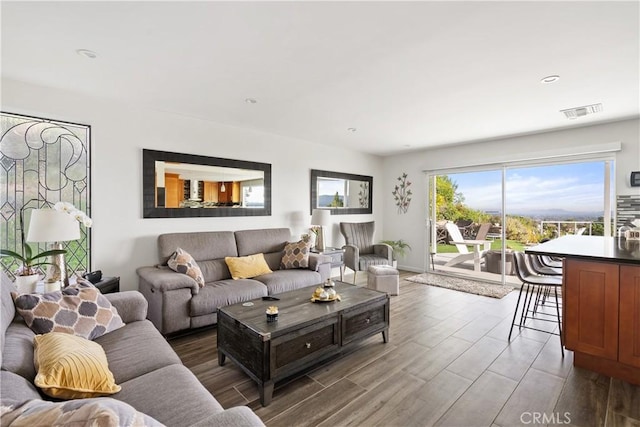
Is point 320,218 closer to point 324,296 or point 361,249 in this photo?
point 361,249

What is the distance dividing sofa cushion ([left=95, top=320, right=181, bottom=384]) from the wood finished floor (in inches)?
22.7

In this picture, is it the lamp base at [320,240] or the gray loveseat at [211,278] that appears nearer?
Answer: the gray loveseat at [211,278]

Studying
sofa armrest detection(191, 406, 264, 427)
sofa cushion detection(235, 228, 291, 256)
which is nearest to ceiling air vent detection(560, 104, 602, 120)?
sofa cushion detection(235, 228, 291, 256)

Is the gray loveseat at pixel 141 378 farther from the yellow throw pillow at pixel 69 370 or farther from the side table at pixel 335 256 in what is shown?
the side table at pixel 335 256

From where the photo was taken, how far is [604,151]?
4.05m

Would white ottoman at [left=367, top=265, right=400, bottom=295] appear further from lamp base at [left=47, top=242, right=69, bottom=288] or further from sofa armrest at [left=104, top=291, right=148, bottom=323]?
lamp base at [left=47, top=242, right=69, bottom=288]

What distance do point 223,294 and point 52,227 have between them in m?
1.52

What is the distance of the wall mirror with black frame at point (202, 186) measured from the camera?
11.9 ft

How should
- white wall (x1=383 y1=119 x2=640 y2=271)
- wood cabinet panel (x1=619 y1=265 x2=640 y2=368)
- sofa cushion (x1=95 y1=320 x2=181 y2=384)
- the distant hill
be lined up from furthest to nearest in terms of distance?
1. the distant hill
2. white wall (x1=383 y1=119 x2=640 y2=271)
3. wood cabinet panel (x1=619 y1=265 x2=640 y2=368)
4. sofa cushion (x1=95 y1=320 x2=181 y2=384)

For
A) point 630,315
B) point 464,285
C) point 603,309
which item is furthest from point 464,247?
point 630,315

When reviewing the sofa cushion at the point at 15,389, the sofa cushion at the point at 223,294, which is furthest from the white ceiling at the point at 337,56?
the sofa cushion at the point at 223,294

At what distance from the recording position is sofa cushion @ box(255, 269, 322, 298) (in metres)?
3.51

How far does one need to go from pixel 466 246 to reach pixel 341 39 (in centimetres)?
478

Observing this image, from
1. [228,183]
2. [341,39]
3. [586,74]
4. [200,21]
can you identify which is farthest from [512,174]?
[200,21]
